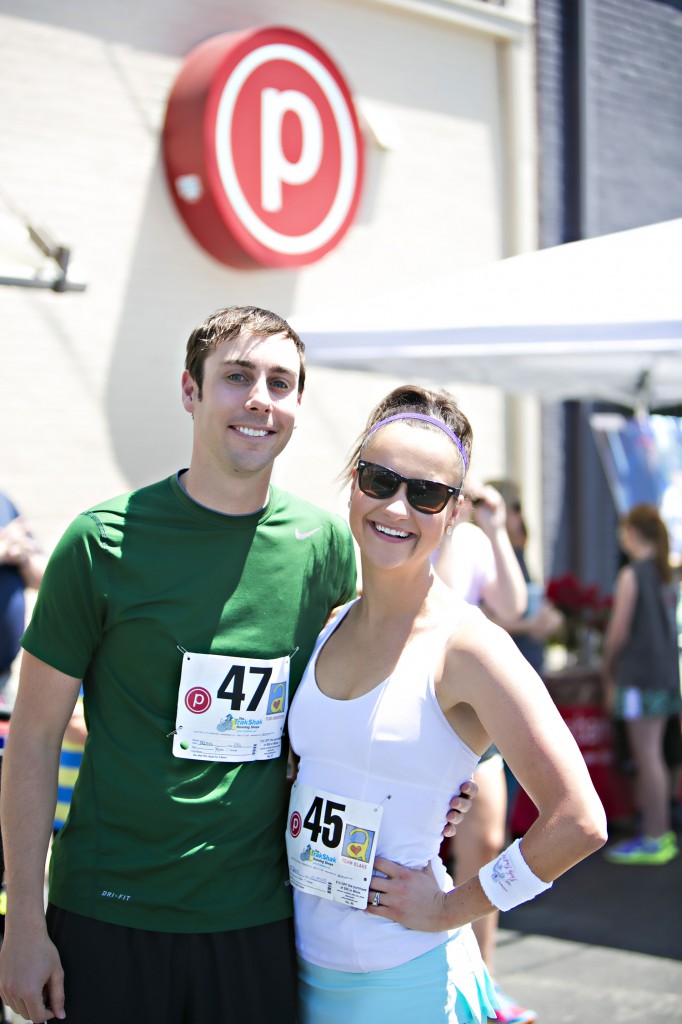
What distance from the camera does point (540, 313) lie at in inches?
156

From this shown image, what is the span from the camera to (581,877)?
16.6 feet

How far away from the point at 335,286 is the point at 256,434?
16.9 feet

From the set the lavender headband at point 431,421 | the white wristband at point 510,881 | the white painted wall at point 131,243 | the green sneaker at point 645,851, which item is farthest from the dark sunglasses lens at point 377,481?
the green sneaker at point 645,851

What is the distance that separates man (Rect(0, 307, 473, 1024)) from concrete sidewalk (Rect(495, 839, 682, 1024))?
2.12 m

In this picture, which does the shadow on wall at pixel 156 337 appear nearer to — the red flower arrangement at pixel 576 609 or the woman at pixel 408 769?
the red flower arrangement at pixel 576 609

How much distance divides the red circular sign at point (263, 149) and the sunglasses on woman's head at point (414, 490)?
434cm

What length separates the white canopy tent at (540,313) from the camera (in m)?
3.81

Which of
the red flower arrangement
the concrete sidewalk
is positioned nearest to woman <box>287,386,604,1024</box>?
the concrete sidewalk

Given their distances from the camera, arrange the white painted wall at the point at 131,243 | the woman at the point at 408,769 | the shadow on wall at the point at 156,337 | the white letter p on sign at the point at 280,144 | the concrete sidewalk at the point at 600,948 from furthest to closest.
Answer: the white letter p on sign at the point at 280,144
the shadow on wall at the point at 156,337
the white painted wall at the point at 131,243
the concrete sidewalk at the point at 600,948
the woman at the point at 408,769

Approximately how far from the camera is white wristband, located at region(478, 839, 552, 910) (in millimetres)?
1749

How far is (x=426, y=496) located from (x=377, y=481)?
0.31 feet

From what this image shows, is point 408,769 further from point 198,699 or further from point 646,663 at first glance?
point 646,663

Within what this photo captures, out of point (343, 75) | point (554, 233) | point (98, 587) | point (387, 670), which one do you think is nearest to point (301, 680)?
point (387, 670)

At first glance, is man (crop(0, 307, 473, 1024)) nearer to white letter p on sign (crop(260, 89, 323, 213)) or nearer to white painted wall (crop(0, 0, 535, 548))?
white painted wall (crop(0, 0, 535, 548))
